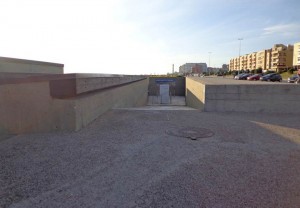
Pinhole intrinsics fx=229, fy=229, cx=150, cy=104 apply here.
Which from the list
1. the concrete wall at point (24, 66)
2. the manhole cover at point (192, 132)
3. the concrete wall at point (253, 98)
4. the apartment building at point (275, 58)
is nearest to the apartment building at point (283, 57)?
the apartment building at point (275, 58)

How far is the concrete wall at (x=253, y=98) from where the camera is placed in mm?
9438

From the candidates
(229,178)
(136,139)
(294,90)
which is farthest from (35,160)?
(294,90)

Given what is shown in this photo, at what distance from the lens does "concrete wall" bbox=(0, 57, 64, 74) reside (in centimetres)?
1106

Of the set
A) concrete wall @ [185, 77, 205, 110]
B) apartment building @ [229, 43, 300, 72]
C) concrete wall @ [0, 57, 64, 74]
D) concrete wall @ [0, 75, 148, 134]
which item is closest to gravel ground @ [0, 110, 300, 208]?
concrete wall @ [0, 75, 148, 134]

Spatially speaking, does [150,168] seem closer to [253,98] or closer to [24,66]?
[253,98]

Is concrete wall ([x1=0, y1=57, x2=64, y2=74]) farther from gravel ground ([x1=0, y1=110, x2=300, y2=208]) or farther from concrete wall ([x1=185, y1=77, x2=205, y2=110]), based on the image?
concrete wall ([x1=185, y1=77, x2=205, y2=110])

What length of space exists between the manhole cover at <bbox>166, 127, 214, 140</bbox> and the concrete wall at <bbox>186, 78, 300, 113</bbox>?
3281 millimetres

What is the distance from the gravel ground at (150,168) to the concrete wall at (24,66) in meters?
6.79

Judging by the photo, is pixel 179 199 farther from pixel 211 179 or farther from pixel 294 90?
pixel 294 90

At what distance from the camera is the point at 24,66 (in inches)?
496

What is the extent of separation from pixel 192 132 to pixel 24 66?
10.6 m

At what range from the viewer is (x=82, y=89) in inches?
304

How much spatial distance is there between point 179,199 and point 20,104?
5.39m

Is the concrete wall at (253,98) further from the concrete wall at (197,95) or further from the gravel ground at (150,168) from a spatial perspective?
the gravel ground at (150,168)
